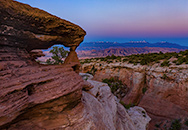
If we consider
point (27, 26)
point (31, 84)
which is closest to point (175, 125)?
point (31, 84)

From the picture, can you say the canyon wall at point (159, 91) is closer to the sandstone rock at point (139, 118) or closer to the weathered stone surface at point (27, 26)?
the sandstone rock at point (139, 118)

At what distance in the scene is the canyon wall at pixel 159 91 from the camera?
16.0 m

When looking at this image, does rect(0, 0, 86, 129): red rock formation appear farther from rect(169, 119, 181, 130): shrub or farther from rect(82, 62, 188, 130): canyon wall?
rect(82, 62, 188, 130): canyon wall

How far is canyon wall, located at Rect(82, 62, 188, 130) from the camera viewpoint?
628 inches

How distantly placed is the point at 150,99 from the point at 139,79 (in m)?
4.60

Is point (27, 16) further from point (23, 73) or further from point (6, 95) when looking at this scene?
point (6, 95)

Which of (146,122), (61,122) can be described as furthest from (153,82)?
(61,122)

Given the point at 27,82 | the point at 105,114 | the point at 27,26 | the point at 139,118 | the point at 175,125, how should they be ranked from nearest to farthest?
the point at 27,82 → the point at 27,26 → the point at 105,114 → the point at 139,118 → the point at 175,125

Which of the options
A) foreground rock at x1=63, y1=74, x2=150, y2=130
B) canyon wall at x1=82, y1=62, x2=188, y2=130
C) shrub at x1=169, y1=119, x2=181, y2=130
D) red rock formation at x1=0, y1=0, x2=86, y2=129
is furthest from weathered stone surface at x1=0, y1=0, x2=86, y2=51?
shrub at x1=169, y1=119, x2=181, y2=130

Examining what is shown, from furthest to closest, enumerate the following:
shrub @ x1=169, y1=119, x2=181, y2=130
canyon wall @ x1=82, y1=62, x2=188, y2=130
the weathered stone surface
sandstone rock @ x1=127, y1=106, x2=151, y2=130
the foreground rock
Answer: canyon wall @ x1=82, y1=62, x2=188, y2=130 → shrub @ x1=169, y1=119, x2=181, y2=130 → sandstone rock @ x1=127, y1=106, x2=151, y2=130 → the foreground rock → the weathered stone surface

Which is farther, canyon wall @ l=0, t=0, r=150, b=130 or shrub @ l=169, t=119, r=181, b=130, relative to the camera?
shrub @ l=169, t=119, r=181, b=130

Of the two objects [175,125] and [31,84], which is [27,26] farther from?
[175,125]

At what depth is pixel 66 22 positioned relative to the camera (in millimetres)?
7090

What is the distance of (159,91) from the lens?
726 inches
